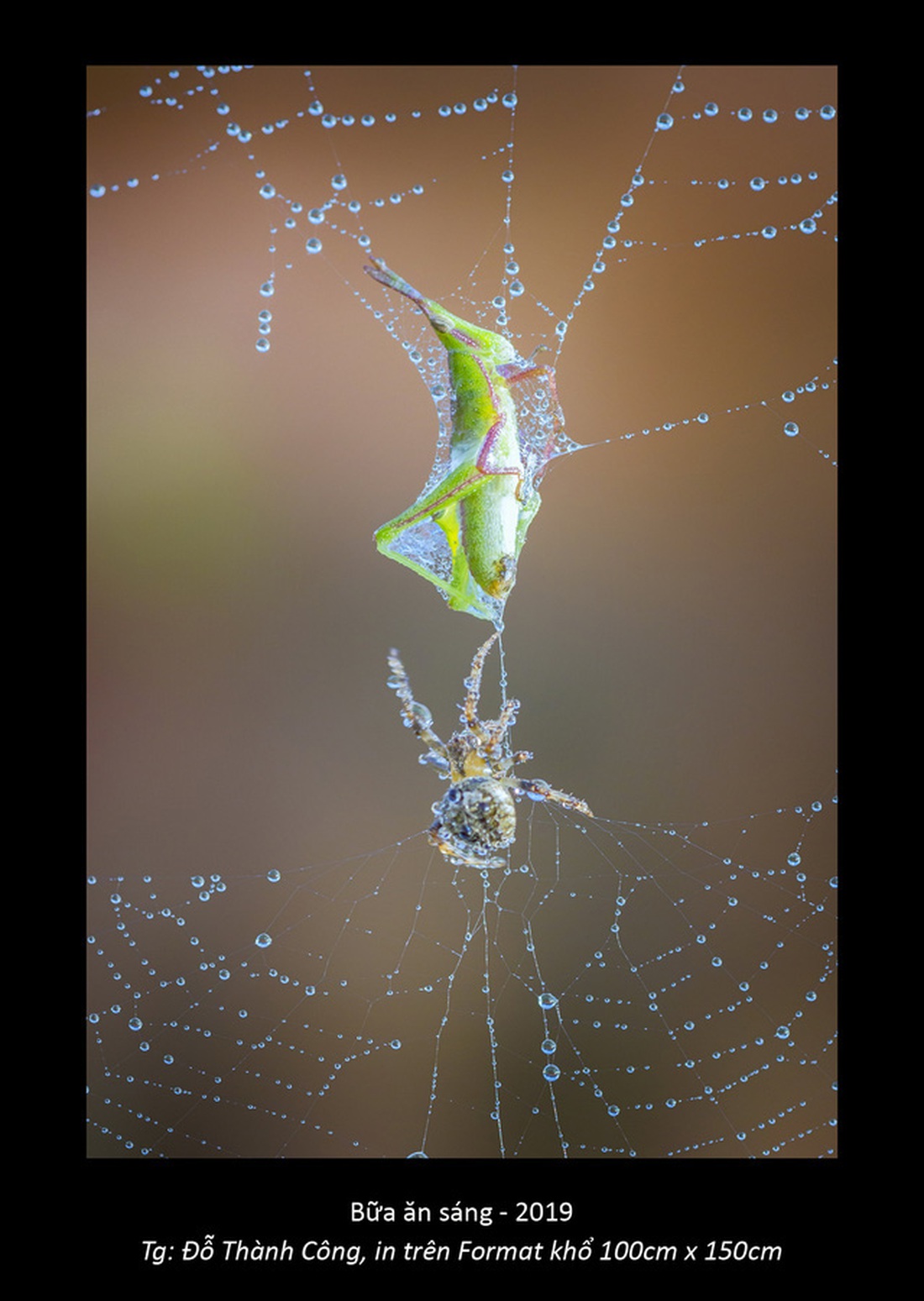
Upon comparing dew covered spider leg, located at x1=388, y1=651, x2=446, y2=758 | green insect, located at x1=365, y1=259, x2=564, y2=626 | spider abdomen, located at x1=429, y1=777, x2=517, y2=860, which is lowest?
spider abdomen, located at x1=429, y1=777, x2=517, y2=860

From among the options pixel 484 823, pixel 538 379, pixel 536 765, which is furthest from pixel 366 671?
pixel 538 379

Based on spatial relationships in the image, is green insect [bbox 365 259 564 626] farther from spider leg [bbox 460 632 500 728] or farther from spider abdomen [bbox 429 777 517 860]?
spider abdomen [bbox 429 777 517 860]

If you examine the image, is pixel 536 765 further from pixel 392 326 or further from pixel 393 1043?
pixel 392 326

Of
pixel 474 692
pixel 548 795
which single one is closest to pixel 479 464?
pixel 474 692

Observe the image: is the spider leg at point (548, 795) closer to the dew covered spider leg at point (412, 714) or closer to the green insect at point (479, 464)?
the dew covered spider leg at point (412, 714)

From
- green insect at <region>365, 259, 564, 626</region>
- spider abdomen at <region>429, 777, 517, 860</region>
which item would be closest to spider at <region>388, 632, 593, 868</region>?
spider abdomen at <region>429, 777, 517, 860</region>

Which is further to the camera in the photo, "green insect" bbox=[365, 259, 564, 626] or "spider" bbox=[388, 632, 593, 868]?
"spider" bbox=[388, 632, 593, 868]
